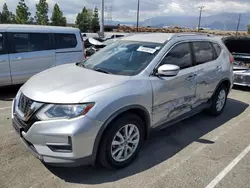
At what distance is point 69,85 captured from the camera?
282 centimetres

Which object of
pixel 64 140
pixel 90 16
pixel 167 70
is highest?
pixel 90 16

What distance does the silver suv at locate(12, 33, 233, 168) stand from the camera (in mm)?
2539

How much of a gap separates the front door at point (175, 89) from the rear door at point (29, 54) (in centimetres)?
418

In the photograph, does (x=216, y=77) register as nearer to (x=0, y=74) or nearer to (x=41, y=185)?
(x=41, y=185)

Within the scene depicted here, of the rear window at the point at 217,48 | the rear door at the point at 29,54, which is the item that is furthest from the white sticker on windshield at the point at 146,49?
the rear door at the point at 29,54

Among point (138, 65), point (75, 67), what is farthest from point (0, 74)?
point (138, 65)

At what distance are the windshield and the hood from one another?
221mm

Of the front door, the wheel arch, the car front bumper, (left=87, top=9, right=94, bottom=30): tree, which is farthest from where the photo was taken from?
(left=87, top=9, right=94, bottom=30): tree

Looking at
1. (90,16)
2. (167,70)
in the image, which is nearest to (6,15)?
(90,16)

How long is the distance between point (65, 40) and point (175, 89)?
461 centimetres

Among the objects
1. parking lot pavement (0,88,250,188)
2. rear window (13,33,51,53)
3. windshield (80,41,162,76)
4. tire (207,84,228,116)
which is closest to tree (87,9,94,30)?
rear window (13,33,51,53)

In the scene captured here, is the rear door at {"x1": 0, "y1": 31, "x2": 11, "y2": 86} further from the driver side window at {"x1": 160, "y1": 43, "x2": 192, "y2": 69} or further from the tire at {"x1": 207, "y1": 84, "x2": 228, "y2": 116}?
the tire at {"x1": 207, "y1": 84, "x2": 228, "y2": 116}

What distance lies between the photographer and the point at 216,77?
4629mm

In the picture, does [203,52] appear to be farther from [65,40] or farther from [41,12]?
[41,12]
